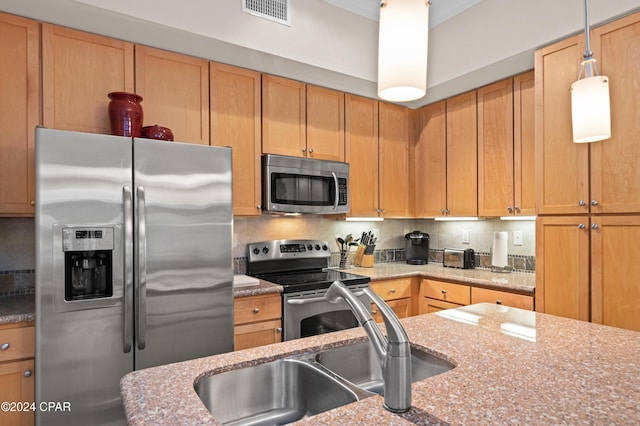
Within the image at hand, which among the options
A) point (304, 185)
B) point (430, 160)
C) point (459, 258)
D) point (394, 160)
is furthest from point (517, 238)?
point (304, 185)

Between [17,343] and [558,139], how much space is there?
3.21m

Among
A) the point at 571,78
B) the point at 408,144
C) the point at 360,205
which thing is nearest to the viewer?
the point at 571,78

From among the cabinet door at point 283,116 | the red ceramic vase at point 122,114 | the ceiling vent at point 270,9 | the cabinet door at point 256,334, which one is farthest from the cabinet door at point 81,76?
the cabinet door at point 256,334

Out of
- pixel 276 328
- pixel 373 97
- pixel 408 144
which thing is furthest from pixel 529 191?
pixel 276 328

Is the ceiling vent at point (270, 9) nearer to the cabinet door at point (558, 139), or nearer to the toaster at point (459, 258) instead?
the cabinet door at point (558, 139)

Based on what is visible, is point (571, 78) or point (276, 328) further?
point (276, 328)

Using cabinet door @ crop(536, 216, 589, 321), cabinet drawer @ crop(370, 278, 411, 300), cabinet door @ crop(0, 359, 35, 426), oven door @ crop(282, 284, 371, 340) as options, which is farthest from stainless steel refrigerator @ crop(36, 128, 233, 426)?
cabinet door @ crop(536, 216, 589, 321)

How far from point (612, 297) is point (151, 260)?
258 cm

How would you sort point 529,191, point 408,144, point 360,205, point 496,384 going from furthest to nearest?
point 408,144, point 360,205, point 529,191, point 496,384

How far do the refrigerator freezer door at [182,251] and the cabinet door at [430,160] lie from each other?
2.12 meters

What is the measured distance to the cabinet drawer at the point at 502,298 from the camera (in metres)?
2.57

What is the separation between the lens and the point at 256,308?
245cm

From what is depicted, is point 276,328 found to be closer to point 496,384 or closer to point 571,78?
point 496,384

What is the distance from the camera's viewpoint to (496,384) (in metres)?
0.97
